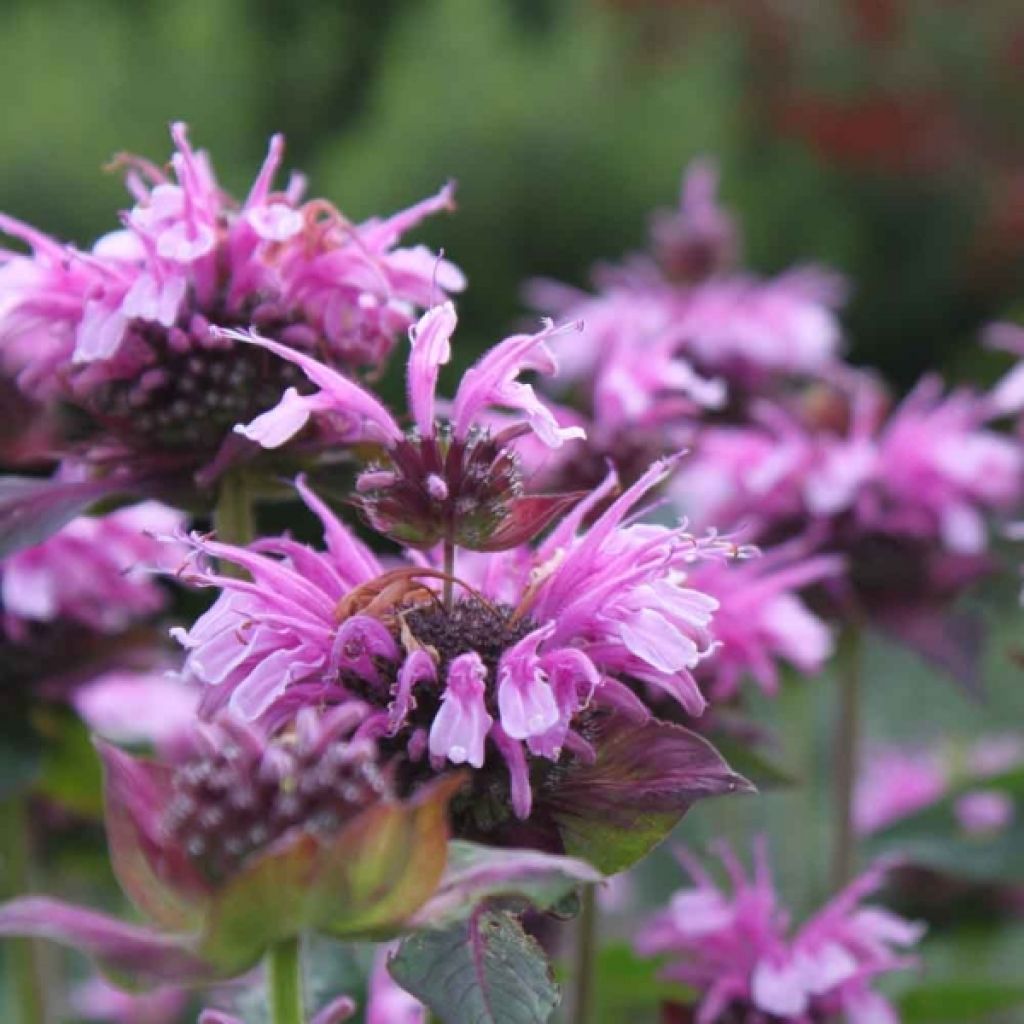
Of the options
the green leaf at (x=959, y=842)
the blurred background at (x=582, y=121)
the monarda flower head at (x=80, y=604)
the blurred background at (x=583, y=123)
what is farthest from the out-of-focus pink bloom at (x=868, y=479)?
the blurred background at (x=582, y=121)

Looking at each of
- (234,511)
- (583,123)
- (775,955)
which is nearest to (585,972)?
(775,955)

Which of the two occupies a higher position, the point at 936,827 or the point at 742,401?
the point at 742,401

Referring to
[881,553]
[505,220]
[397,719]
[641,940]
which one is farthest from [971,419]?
[505,220]

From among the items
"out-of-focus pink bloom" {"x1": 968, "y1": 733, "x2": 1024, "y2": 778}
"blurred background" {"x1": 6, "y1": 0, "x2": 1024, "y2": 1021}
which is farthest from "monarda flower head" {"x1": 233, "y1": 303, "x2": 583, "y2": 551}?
"blurred background" {"x1": 6, "y1": 0, "x2": 1024, "y2": 1021}

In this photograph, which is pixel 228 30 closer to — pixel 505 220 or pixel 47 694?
pixel 505 220

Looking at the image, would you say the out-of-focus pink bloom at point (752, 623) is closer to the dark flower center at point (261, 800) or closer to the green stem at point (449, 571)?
the green stem at point (449, 571)

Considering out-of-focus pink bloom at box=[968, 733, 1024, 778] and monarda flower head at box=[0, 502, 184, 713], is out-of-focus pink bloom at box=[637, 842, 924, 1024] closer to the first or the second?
monarda flower head at box=[0, 502, 184, 713]

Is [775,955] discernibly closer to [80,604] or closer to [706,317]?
[80,604]
